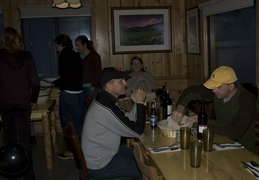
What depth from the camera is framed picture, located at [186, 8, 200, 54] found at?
4879 mm

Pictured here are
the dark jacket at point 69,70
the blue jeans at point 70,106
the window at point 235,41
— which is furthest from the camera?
the blue jeans at point 70,106

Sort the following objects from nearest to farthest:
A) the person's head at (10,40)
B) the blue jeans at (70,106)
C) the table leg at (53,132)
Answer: the person's head at (10,40) < the blue jeans at (70,106) < the table leg at (53,132)

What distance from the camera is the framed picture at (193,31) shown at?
16.0 ft

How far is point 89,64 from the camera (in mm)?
4484

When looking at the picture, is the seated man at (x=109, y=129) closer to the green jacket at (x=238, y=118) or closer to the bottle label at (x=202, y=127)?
the bottle label at (x=202, y=127)

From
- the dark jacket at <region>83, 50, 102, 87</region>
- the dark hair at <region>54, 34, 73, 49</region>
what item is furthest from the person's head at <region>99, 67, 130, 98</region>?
the dark jacket at <region>83, 50, 102, 87</region>

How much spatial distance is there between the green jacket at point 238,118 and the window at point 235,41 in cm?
136

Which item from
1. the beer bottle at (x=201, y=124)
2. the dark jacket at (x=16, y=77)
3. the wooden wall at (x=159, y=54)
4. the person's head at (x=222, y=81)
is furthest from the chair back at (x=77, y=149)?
the wooden wall at (x=159, y=54)

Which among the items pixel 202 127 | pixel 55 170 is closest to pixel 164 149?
pixel 202 127

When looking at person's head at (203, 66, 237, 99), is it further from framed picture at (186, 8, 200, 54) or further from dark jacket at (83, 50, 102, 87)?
framed picture at (186, 8, 200, 54)

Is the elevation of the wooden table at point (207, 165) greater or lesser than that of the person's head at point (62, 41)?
lesser

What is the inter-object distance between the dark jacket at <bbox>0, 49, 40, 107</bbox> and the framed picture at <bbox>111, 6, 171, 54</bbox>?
2293mm

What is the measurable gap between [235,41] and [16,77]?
265 cm

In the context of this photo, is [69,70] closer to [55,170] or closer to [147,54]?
[55,170]
